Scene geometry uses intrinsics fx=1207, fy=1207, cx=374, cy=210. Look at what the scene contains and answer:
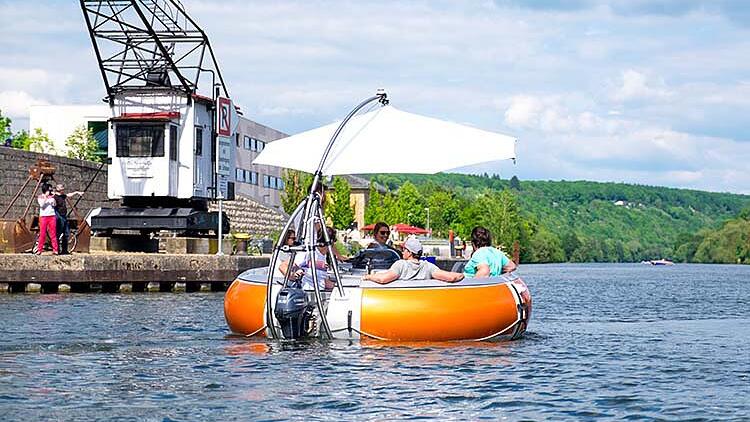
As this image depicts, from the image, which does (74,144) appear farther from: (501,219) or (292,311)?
(501,219)

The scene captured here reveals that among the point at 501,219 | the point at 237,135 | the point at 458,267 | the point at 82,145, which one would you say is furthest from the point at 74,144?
the point at 501,219

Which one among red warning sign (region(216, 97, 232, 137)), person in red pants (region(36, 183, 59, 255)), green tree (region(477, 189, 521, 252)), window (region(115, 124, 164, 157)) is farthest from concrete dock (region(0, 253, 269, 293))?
green tree (region(477, 189, 521, 252))

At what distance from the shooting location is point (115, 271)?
2944 cm

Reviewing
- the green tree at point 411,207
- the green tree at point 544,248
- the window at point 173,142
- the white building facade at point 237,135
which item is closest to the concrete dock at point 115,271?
the window at point 173,142

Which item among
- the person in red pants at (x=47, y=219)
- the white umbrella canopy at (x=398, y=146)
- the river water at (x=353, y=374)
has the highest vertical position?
the white umbrella canopy at (x=398, y=146)

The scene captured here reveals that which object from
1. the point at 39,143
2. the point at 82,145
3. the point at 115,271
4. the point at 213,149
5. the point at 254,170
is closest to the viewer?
the point at 115,271

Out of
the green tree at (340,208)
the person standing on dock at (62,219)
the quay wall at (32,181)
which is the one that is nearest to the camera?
the person standing on dock at (62,219)

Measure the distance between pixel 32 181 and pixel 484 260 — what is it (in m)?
22.6

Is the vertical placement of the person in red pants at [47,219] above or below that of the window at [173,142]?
below

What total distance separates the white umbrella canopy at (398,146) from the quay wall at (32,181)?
16.3 m

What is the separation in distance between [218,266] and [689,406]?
2055 centimetres

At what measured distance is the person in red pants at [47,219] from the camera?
95.5 feet

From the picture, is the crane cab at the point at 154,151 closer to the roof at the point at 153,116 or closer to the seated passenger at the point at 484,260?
the roof at the point at 153,116

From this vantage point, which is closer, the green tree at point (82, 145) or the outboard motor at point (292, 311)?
the outboard motor at point (292, 311)
